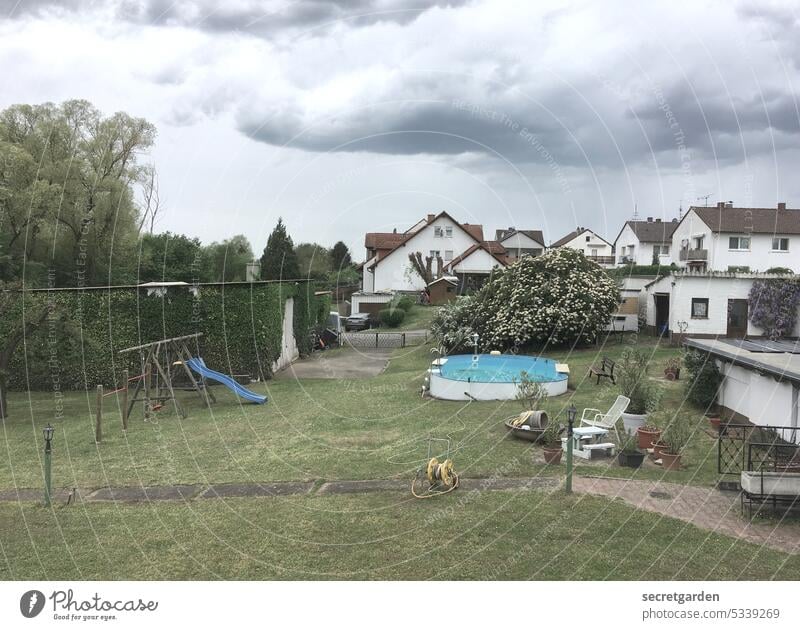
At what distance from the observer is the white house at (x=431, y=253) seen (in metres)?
45.2

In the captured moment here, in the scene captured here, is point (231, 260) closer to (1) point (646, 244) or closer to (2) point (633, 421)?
(2) point (633, 421)

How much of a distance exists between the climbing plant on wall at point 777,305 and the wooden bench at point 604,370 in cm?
766

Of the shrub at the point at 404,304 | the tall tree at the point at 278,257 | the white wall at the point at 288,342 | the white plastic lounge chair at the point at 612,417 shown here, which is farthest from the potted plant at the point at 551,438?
the tall tree at the point at 278,257

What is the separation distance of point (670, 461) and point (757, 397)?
299 centimetres

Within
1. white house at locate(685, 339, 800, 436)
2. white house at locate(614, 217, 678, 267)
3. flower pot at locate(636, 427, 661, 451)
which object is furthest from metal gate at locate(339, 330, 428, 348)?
white house at locate(614, 217, 678, 267)

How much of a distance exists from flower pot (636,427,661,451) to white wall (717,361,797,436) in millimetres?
1889

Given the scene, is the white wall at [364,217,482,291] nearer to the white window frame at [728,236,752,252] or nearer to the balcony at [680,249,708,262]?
the balcony at [680,249,708,262]

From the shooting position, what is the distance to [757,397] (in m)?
10.8

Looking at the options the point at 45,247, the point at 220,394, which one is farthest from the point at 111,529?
the point at 45,247

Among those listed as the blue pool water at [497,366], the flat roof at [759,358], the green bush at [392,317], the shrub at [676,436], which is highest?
the flat roof at [759,358]

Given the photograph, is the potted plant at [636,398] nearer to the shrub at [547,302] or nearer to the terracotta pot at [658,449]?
the terracotta pot at [658,449]

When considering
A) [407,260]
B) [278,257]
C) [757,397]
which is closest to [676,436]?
[757,397]

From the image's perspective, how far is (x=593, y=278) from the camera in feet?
76.2

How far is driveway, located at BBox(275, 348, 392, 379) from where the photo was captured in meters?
19.5
